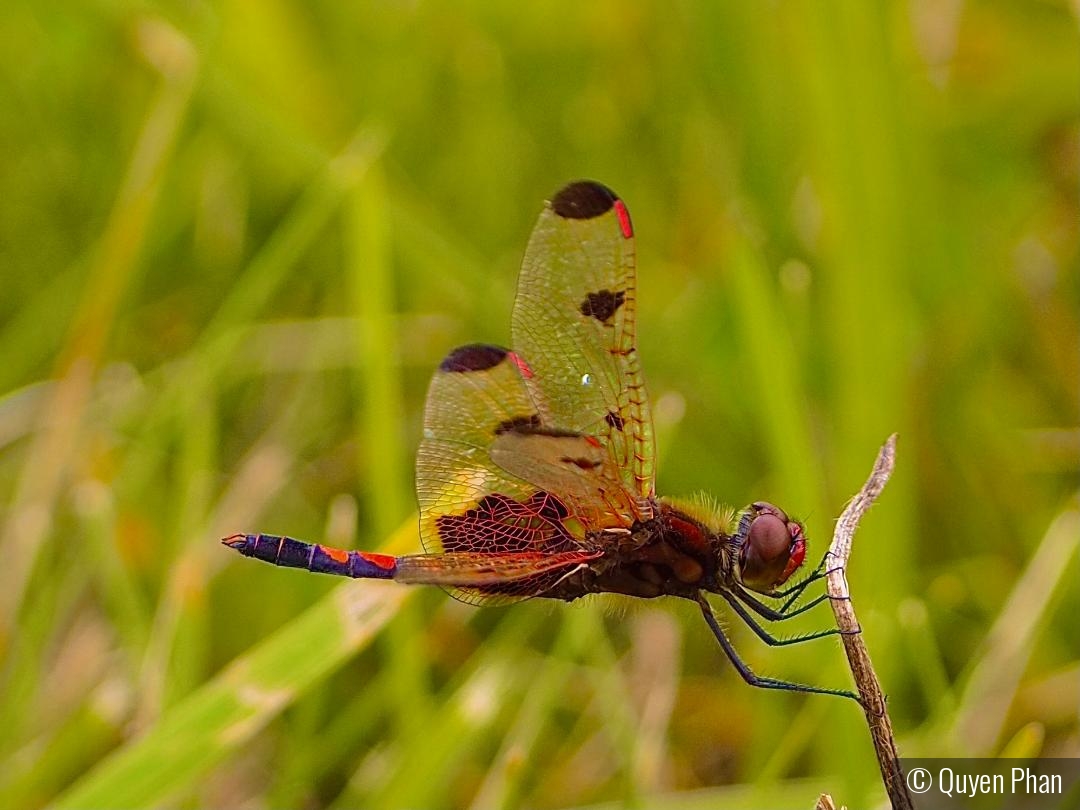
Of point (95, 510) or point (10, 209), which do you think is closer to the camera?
point (95, 510)

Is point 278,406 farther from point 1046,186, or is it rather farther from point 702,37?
point 1046,186

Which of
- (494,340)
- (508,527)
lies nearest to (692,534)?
(508,527)

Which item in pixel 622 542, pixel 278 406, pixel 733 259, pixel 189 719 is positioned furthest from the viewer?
pixel 278 406

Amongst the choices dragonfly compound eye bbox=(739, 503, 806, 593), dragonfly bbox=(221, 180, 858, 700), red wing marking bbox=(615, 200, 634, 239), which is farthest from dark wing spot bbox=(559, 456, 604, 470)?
red wing marking bbox=(615, 200, 634, 239)

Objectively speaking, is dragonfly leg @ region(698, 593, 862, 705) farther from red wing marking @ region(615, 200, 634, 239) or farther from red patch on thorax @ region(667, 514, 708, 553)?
red wing marking @ region(615, 200, 634, 239)

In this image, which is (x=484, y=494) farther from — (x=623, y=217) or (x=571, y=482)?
(x=623, y=217)

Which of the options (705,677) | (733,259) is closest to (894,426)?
(733,259)

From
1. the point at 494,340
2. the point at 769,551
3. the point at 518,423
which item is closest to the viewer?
the point at 769,551
